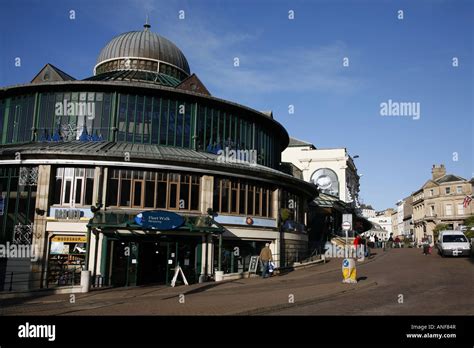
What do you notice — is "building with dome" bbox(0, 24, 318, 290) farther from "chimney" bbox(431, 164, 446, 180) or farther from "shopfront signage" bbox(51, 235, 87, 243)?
"chimney" bbox(431, 164, 446, 180)

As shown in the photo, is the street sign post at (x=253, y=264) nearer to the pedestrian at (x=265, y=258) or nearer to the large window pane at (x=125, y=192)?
the pedestrian at (x=265, y=258)

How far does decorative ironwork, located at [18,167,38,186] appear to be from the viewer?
24672 mm

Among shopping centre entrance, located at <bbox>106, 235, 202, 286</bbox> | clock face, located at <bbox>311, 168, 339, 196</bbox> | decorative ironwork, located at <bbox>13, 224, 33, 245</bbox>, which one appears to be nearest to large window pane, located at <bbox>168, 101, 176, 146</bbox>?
shopping centre entrance, located at <bbox>106, 235, 202, 286</bbox>

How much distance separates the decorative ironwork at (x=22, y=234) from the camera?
2400cm

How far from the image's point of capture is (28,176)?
81.2ft

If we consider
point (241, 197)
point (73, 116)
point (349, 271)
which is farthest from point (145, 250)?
point (349, 271)

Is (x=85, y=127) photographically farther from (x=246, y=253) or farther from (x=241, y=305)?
(x=241, y=305)

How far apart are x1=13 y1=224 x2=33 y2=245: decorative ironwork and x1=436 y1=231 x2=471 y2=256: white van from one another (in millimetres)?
26875

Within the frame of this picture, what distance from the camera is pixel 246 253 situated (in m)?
28.5

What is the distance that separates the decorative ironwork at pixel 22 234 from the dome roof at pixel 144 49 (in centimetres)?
1709

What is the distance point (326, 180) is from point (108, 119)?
48327mm

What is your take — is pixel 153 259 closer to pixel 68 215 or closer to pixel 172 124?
pixel 68 215

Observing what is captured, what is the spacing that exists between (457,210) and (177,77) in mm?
76333
